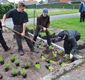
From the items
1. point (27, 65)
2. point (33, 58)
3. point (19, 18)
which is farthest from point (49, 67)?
point (19, 18)

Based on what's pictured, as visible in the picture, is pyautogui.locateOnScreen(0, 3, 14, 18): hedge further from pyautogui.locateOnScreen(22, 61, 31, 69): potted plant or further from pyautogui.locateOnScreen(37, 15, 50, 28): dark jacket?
pyautogui.locateOnScreen(22, 61, 31, 69): potted plant

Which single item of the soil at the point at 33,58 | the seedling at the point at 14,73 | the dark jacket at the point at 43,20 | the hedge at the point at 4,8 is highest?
the dark jacket at the point at 43,20

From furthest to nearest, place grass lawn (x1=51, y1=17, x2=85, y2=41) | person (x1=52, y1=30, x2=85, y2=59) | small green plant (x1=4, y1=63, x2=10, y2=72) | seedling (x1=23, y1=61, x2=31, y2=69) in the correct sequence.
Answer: grass lawn (x1=51, y1=17, x2=85, y2=41) < person (x1=52, y1=30, x2=85, y2=59) < seedling (x1=23, y1=61, x2=31, y2=69) < small green plant (x1=4, y1=63, x2=10, y2=72)

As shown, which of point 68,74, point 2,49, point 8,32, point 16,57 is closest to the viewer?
point 68,74

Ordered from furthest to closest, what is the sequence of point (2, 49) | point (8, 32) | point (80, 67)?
point (8, 32) → point (2, 49) → point (80, 67)

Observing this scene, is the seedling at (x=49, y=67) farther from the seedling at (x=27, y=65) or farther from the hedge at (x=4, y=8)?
the hedge at (x=4, y=8)

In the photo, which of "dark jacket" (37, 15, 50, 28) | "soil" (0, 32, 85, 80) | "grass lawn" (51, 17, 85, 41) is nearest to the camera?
"soil" (0, 32, 85, 80)

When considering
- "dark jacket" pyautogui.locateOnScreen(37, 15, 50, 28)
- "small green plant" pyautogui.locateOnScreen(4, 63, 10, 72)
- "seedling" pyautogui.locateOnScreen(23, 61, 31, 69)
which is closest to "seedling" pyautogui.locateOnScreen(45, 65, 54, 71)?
"seedling" pyautogui.locateOnScreen(23, 61, 31, 69)

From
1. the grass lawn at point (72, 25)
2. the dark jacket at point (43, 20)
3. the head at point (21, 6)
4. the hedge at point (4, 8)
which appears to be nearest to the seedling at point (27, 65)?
the head at point (21, 6)

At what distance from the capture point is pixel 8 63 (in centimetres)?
1107

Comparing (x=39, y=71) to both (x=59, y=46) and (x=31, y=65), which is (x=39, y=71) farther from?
(x=59, y=46)

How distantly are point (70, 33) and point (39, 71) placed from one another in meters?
1.95

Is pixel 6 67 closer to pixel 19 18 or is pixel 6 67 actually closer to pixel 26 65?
pixel 26 65

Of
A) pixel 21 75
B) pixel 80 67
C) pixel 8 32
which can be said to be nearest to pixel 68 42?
pixel 80 67
